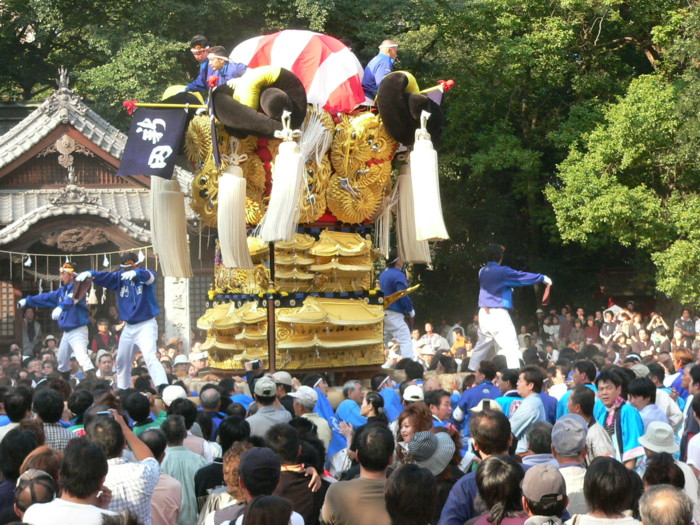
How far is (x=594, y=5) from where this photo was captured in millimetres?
21516

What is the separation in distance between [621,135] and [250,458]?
624 inches

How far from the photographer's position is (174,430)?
6.45 meters

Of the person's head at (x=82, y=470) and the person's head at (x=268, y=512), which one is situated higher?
the person's head at (x=82, y=470)

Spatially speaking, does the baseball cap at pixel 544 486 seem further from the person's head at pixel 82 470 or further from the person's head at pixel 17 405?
the person's head at pixel 17 405

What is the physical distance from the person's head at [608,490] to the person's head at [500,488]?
34 centimetres

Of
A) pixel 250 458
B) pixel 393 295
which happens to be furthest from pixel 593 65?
pixel 250 458

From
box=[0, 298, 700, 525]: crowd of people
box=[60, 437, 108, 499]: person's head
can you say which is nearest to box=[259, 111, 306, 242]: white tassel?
box=[0, 298, 700, 525]: crowd of people

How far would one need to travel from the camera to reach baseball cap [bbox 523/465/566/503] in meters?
4.75

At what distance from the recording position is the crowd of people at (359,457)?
15.8 feet

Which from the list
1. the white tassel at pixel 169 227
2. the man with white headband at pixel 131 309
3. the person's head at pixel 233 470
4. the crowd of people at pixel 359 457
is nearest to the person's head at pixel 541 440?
the crowd of people at pixel 359 457

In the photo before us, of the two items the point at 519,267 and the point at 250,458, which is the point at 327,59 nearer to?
the point at 250,458

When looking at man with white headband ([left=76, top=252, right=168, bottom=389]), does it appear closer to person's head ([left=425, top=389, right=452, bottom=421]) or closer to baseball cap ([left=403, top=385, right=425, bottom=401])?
baseball cap ([left=403, top=385, right=425, bottom=401])

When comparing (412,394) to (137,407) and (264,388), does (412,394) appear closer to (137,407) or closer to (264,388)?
(264,388)

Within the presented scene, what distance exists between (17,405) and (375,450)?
107 inches
